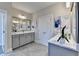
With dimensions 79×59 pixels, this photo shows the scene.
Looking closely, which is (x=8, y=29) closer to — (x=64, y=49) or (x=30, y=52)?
(x=30, y=52)

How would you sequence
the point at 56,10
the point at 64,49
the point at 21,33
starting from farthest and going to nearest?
the point at 21,33, the point at 56,10, the point at 64,49

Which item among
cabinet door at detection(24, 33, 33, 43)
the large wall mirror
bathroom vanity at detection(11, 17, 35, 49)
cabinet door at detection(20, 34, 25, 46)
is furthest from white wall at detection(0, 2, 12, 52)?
cabinet door at detection(24, 33, 33, 43)

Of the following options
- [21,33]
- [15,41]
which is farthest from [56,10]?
[15,41]

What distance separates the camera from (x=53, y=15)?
4.74 meters

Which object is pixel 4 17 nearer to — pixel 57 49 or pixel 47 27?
pixel 47 27

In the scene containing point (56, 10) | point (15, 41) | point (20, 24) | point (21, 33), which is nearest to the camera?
point (15, 41)

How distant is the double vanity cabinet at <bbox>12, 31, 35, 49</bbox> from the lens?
14.2 ft

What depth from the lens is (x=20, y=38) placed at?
4883 mm

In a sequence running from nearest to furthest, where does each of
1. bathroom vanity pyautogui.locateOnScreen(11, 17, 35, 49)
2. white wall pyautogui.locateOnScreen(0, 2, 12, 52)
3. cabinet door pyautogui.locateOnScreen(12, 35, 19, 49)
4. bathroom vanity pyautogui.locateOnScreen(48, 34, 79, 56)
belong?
bathroom vanity pyautogui.locateOnScreen(48, 34, 79, 56) → white wall pyautogui.locateOnScreen(0, 2, 12, 52) → cabinet door pyautogui.locateOnScreen(12, 35, 19, 49) → bathroom vanity pyautogui.locateOnScreen(11, 17, 35, 49)

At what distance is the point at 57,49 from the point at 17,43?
3.16m

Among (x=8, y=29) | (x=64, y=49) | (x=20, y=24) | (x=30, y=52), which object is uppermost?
(x=20, y=24)

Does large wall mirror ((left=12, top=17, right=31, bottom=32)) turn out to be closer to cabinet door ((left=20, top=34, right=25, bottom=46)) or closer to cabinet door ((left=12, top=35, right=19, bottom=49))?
cabinet door ((left=20, top=34, right=25, bottom=46))

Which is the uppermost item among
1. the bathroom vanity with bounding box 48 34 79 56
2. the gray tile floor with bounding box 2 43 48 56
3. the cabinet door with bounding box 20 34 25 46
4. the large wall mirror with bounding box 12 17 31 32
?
the large wall mirror with bounding box 12 17 31 32

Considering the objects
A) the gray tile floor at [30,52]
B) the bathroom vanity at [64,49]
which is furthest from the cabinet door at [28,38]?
the bathroom vanity at [64,49]
